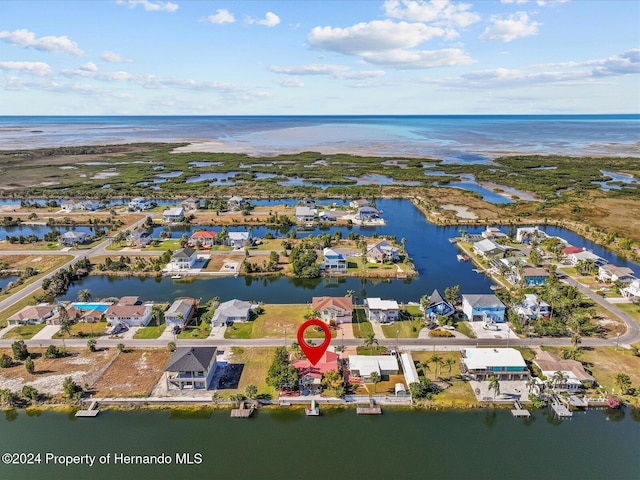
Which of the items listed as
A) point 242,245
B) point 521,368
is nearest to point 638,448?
point 521,368

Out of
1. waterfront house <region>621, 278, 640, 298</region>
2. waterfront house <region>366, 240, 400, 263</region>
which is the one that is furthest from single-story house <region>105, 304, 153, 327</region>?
waterfront house <region>621, 278, 640, 298</region>

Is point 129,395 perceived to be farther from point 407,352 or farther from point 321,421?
point 407,352

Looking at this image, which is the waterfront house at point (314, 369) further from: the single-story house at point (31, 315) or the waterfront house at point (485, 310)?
the single-story house at point (31, 315)

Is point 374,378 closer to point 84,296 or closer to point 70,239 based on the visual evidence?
point 84,296

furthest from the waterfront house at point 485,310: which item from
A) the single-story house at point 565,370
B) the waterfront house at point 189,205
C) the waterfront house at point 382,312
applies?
the waterfront house at point 189,205

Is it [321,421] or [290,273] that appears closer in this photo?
[321,421]

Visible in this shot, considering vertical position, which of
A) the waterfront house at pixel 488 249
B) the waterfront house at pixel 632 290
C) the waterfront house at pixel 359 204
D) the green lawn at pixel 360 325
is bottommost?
the green lawn at pixel 360 325

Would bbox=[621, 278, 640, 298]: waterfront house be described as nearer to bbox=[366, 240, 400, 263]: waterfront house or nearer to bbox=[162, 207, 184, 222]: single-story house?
bbox=[366, 240, 400, 263]: waterfront house
